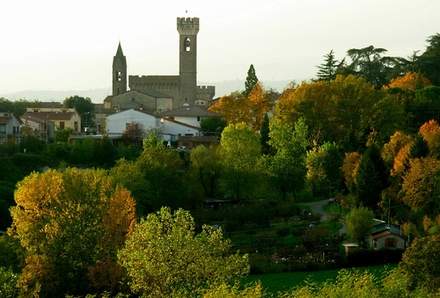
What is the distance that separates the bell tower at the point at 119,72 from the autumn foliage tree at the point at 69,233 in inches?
3820

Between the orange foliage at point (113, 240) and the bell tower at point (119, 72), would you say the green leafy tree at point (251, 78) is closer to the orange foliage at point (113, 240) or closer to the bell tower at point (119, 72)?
the bell tower at point (119, 72)

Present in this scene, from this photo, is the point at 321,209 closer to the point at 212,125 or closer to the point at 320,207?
the point at 320,207

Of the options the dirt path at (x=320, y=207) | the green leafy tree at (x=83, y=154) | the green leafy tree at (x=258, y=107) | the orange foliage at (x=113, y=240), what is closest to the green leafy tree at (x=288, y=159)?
the dirt path at (x=320, y=207)

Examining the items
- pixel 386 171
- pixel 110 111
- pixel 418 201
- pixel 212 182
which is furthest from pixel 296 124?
pixel 110 111

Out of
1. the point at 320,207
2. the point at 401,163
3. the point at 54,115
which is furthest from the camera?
the point at 54,115

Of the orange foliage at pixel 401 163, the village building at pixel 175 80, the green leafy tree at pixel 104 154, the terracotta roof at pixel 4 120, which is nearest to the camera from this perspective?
the orange foliage at pixel 401 163

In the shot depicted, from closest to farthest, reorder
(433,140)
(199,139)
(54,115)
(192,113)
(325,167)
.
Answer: (433,140) → (325,167) → (199,139) → (192,113) → (54,115)

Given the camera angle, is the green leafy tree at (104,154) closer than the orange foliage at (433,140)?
No

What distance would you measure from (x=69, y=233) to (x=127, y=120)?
4931 cm

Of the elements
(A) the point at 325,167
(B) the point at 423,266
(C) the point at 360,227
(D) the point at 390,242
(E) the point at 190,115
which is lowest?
(D) the point at 390,242

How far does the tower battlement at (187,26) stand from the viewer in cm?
12769

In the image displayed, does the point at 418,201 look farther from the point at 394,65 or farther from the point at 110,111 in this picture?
the point at 110,111

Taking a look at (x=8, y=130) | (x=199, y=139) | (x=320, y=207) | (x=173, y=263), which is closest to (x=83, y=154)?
(x=8, y=130)

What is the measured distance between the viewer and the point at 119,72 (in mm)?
133000
